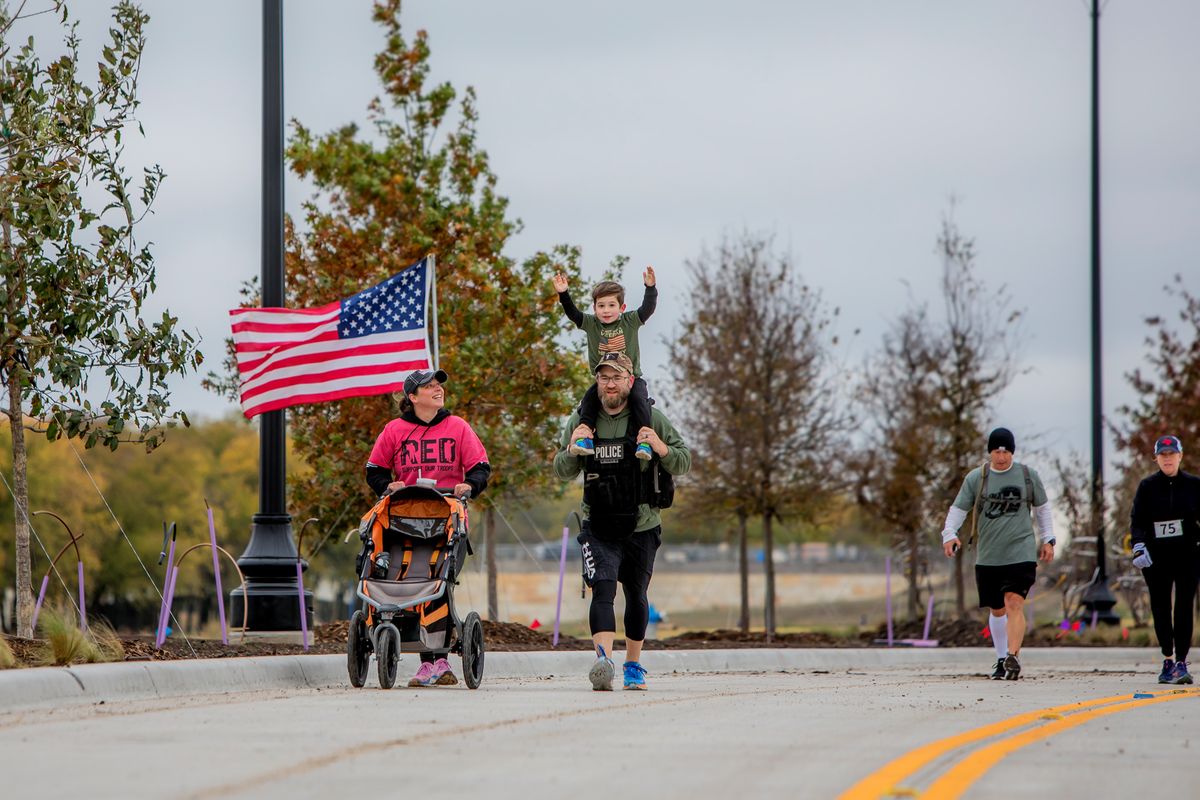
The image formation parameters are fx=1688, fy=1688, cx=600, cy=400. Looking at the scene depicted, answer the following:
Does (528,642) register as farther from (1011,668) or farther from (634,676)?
(634,676)

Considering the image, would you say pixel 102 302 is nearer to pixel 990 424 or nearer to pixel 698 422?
pixel 698 422

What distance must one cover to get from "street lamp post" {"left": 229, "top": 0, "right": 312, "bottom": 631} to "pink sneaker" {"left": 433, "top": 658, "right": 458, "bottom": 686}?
2935 millimetres

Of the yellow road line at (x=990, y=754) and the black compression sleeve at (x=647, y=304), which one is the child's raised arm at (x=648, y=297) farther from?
the yellow road line at (x=990, y=754)

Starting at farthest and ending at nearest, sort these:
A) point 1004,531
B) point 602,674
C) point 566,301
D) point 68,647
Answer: point 1004,531, point 566,301, point 602,674, point 68,647

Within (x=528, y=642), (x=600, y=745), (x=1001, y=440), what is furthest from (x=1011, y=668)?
(x=600, y=745)

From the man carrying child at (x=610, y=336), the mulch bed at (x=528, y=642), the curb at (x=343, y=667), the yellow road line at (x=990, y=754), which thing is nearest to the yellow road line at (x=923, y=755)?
the yellow road line at (x=990, y=754)

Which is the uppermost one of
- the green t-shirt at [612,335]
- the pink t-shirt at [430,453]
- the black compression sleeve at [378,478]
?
the green t-shirt at [612,335]

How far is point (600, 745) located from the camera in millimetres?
7223

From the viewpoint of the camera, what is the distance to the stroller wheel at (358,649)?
34.7ft

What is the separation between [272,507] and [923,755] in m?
7.90

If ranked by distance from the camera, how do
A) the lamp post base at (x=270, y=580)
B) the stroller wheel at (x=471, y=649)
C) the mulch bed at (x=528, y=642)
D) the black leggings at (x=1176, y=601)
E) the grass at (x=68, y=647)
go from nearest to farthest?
the grass at (x=68, y=647), the stroller wheel at (x=471, y=649), the mulch bed at (x=528, y=642), the black leggings at (x=1176, y=601), the lamp post base at (x=270, y=580)

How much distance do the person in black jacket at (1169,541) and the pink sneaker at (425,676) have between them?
5693 mm

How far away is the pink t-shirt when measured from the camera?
1105cm

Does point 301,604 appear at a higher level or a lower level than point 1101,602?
higher
